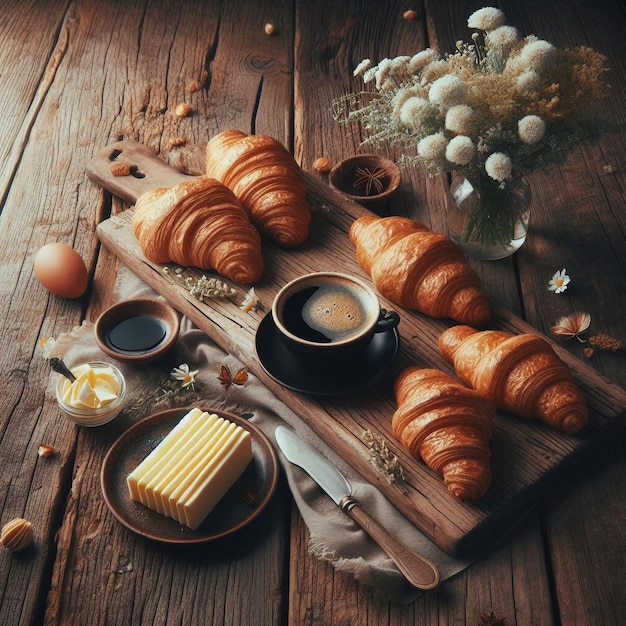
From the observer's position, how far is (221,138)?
2361 millimetres

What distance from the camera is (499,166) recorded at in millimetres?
1843

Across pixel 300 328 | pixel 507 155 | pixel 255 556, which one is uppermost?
pixel 507 155

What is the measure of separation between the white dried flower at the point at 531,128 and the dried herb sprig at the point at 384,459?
781mm

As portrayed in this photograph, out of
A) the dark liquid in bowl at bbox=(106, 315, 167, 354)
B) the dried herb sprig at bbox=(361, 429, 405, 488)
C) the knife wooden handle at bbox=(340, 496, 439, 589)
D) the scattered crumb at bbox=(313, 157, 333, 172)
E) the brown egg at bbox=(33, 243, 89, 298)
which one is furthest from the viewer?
the scattered crumb at bbox=(313, 157, 333, 172)

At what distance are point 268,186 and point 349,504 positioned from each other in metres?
0.98

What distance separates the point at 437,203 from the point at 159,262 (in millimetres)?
908

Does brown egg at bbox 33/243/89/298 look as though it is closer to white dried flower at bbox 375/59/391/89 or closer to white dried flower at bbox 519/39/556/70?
white dried flower at bbox 375/59/391/89

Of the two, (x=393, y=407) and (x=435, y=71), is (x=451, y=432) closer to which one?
(x=393, y=407)

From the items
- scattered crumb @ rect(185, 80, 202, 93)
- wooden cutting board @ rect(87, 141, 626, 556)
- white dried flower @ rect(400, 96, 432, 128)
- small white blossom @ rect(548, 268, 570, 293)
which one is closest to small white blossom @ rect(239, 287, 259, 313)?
wooden cutting board @ rect(87, 141, 626, 556)

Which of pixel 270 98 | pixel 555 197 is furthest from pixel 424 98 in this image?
pixel 270 98

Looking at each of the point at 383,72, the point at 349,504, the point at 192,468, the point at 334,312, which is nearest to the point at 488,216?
the point at 383,72

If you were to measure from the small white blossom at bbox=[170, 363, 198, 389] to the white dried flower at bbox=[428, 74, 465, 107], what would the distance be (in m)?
0.90

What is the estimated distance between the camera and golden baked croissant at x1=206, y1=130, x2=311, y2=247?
2203 millimetres

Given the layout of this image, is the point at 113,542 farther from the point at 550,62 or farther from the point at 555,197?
the point at 555,197
